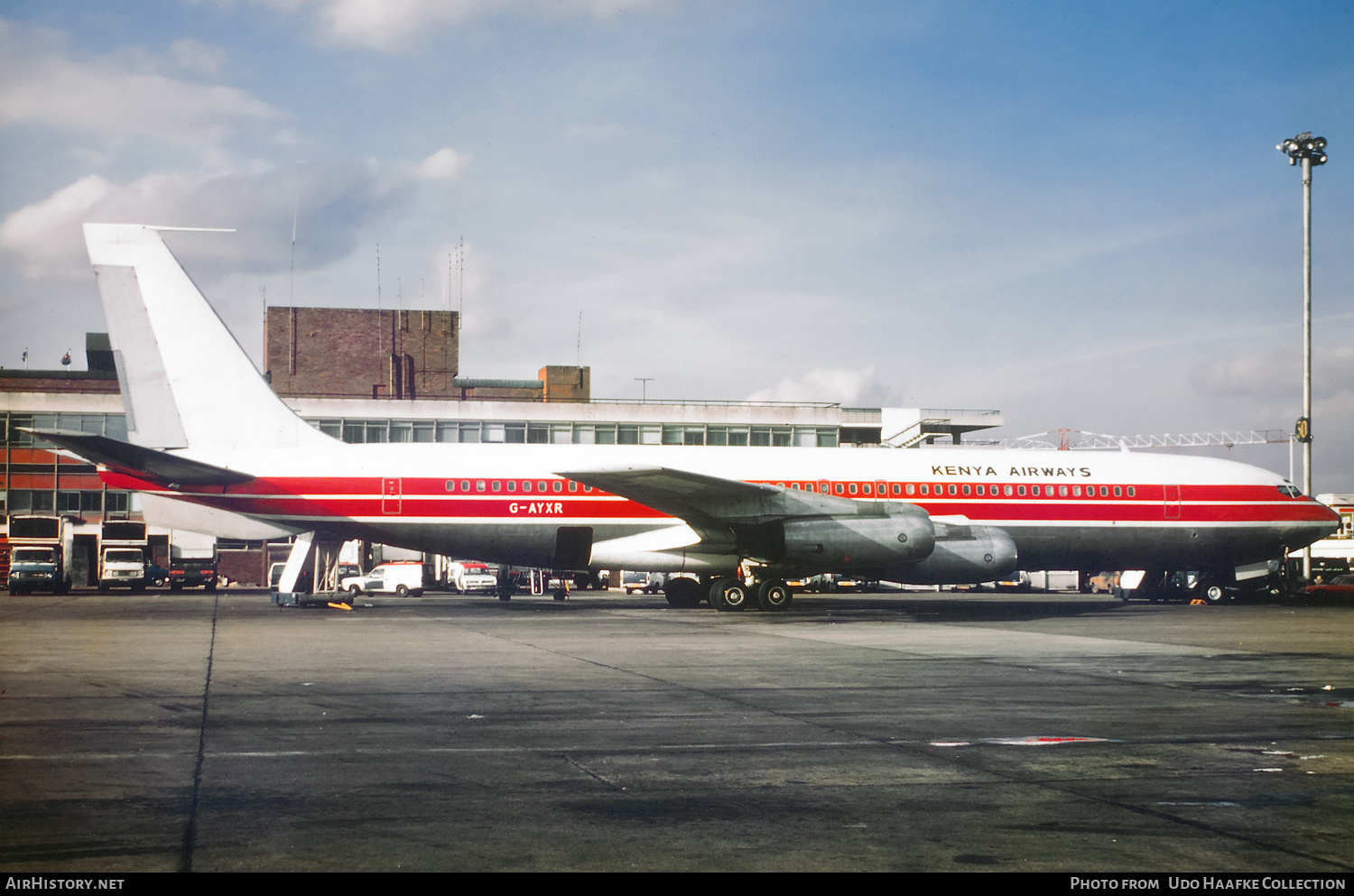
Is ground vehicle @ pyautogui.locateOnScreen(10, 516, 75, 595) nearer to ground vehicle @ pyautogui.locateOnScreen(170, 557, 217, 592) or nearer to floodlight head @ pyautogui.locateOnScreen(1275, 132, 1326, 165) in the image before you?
ground vehicle @ pyautogui.locateOnScreen(170, 557, 217, 592)

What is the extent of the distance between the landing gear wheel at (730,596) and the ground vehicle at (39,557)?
30.3 m

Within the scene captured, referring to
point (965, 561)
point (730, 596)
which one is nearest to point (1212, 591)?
point (965, 561)

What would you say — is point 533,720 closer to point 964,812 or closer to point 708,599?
point 964,812

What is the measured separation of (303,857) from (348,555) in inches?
1863

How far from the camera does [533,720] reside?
33.3 ft

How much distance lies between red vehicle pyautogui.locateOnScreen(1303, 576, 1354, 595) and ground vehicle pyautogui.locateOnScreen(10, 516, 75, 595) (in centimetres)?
4619

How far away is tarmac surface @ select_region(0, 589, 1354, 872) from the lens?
5703 millimetres

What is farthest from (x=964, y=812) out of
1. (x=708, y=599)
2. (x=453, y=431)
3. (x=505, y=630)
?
(x=453, y=431)

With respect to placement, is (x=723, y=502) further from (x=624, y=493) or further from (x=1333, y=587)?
(x=1333, y=587)

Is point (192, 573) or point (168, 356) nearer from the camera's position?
point (168, 356)

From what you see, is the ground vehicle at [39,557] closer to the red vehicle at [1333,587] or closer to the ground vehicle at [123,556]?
the ground vehicle at [123,556]

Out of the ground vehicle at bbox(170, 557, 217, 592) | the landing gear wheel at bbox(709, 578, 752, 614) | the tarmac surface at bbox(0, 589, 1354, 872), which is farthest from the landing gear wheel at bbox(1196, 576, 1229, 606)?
the ground vehicle at bbox(170, 557, 217, 592)

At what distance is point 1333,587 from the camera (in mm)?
36469

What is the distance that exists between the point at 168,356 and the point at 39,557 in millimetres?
22084
